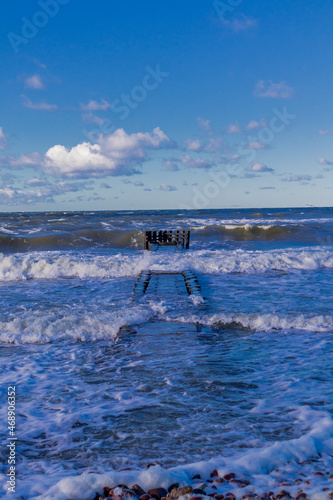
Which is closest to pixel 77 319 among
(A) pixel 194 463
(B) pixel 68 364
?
(B) pixel 68 364

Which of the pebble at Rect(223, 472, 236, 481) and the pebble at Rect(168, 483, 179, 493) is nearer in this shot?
the pebble at Rect(168, 483, 179, 493)

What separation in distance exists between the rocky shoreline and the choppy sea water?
0.08 metres

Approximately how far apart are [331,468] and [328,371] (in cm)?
229

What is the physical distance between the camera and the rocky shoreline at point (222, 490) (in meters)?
2.66

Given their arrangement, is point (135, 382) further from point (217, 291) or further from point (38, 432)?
point (217, 291)

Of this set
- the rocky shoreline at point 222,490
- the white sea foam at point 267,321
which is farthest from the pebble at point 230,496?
the white sea foam at point 267,321

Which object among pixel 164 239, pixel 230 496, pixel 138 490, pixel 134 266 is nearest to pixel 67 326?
pixel 138 490

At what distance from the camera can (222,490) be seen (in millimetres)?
2779

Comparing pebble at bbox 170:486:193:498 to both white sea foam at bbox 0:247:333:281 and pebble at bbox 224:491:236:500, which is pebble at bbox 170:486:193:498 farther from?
white sea foam at bbox 0:247:333:281

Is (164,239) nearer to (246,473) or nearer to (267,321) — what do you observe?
(267,321)

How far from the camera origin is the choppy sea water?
3189 millimetres

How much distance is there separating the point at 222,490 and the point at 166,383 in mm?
2065

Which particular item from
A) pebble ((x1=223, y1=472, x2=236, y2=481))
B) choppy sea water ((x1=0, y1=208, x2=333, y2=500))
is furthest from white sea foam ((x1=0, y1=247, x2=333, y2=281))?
pebble ((x1=223, y1=472, x2=236, y2=481))

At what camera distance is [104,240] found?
29.5 meters
